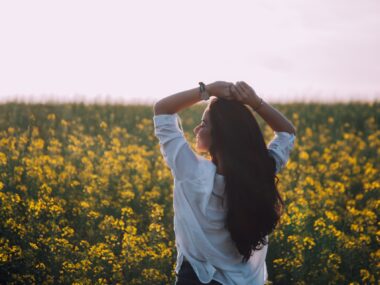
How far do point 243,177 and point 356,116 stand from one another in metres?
15.0

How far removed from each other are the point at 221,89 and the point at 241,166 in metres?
0.38

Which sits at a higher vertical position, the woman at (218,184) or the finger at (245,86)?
the finger at (245,86)

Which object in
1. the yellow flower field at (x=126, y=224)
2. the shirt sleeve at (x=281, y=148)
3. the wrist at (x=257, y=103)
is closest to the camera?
the wrist at (x=257, y=103)

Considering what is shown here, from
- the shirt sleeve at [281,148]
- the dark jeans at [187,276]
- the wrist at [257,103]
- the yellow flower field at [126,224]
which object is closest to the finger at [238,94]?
the wrist at [257,103]

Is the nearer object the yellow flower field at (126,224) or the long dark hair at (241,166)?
the long dark hair at (241,166)

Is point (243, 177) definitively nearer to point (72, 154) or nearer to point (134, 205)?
point (134, 205)

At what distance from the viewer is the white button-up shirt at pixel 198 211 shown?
8.50 feet

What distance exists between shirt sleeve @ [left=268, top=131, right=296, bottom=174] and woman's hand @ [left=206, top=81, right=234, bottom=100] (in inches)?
20.7

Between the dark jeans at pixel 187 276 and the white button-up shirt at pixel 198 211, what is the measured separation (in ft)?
0.07

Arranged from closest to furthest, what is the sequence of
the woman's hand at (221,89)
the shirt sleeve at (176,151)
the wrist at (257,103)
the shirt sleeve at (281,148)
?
the shirt sleeve at (176,151)
the woman's hand at (221,89)
the wrist at (257,103)
the shirt sleeve at (281,148)

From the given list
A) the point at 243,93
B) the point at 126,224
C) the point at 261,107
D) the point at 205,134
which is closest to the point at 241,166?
the point at 205,134

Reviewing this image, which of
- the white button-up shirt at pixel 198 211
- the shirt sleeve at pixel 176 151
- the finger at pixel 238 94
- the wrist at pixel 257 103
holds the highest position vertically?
the finger at pixel 238 94

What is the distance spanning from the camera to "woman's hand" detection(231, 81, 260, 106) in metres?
2.71

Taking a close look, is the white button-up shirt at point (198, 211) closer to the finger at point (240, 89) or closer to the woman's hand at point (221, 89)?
the woman's hand at point (221, 89)
